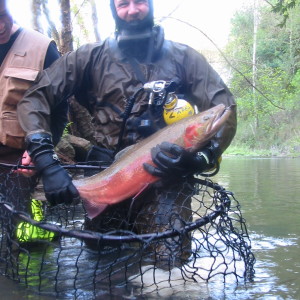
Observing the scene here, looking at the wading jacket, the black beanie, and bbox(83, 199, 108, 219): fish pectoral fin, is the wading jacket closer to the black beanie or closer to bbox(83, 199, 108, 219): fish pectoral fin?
the black beanie

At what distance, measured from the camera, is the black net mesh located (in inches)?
88.4

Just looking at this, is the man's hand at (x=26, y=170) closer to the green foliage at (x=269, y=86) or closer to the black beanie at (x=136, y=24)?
the black beanie at (x=136, y=24)

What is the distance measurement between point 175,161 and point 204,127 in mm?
276

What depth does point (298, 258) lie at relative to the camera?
2.94 m

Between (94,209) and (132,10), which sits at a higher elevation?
(132,10)

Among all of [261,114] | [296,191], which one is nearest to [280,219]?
[296,191]

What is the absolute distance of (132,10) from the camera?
3311mm

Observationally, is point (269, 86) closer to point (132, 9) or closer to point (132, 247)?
point (132, 9)

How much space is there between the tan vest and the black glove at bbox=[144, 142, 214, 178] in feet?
3.29

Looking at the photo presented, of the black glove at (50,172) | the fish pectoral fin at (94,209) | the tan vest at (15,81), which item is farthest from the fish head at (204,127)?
the tan vest at (15,81)

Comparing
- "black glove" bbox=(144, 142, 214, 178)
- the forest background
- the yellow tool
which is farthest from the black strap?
the forest background

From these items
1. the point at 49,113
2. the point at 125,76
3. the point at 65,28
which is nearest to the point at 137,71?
Answer: the point at 125,76

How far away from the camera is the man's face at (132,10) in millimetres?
3320

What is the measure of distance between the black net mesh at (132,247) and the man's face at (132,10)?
125 centimetres
